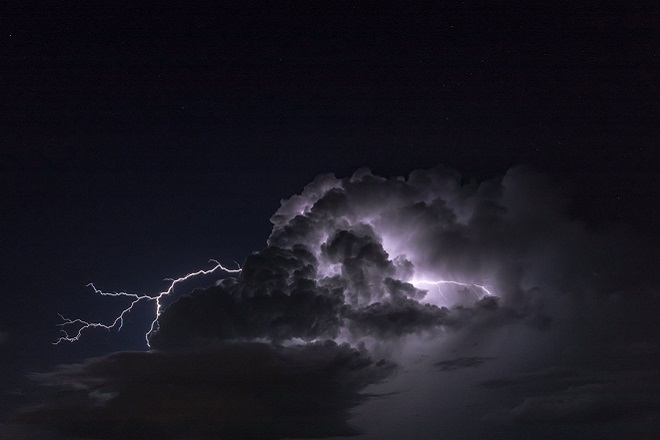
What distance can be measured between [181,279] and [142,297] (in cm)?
253

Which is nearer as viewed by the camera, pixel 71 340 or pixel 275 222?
pixel 71 340

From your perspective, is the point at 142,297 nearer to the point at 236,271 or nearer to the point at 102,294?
the point at 102,294

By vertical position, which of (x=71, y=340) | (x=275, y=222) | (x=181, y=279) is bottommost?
(x=71, y=340)

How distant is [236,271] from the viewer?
1895 inches

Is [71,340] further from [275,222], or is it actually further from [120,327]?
[275,222]

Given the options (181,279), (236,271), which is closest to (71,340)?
(181,279)

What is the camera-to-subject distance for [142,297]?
145 feet

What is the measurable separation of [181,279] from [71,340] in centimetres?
719

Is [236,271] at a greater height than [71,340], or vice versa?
[236,271]

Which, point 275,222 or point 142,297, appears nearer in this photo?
point 142,297

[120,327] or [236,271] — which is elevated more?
[236,271]

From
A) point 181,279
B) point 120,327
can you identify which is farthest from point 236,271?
point 120,327

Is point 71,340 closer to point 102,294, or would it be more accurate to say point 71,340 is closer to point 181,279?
point 102,294

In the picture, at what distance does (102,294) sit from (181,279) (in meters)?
4.76
